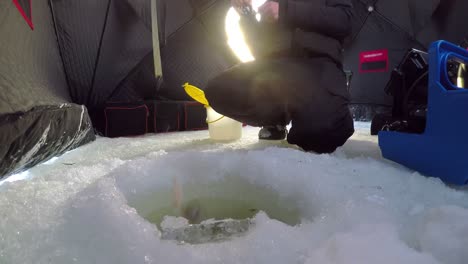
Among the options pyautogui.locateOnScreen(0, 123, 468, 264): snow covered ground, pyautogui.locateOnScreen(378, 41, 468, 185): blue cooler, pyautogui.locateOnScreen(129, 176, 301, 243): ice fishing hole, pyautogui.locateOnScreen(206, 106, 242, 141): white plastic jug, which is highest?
pyautogui.locateOnScreen(378, 41, 468, 185): blue cooler

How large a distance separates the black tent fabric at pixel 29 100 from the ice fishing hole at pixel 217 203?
285 millimetres

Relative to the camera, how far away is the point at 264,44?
3.59ft

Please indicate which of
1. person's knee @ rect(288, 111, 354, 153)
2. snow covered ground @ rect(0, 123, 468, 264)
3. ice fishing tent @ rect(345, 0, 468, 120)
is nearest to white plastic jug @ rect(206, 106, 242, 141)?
person's knee @ rect(288, 111, 354, 153)

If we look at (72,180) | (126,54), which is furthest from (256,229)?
(126,54)

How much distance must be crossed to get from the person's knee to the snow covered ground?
0.90 ft

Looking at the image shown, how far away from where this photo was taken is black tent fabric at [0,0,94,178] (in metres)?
0.59

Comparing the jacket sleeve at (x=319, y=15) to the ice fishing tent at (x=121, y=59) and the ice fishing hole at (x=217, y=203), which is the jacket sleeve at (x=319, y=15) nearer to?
the ice fishing hole at (x=217, y=203)

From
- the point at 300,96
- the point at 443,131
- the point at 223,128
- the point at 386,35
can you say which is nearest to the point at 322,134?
the point at 300,96

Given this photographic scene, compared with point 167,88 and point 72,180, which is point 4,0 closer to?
point 72,180

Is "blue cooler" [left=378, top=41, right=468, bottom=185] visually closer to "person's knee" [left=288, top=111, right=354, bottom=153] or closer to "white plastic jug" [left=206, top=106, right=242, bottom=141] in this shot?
"person's knee" [left=288, top=111, right=354, bottom=153]

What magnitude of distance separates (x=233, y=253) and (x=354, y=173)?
1.29 ft

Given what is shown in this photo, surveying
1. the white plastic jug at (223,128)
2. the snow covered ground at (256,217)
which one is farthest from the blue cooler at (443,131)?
the white plastic jug at (223,128)

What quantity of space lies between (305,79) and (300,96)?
0.06m

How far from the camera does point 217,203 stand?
0.58 meters
